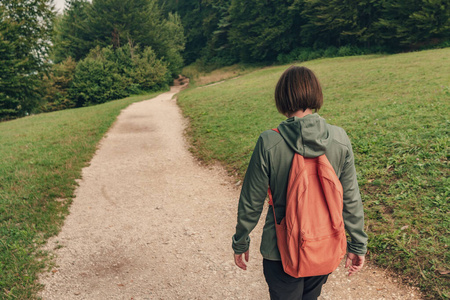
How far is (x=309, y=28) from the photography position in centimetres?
3894

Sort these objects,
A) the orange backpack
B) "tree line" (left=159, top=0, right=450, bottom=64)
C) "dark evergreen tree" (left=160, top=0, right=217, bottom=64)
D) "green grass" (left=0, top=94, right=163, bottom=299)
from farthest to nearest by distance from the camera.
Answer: "dark evergreen tree" (left=160, top=0, right=217, bottom=64) → "tree line" (left=159, top=0, right=450, bottom=64) → "green grass" (left=0, top=94, right=163, bottom=299) → the orange backpack

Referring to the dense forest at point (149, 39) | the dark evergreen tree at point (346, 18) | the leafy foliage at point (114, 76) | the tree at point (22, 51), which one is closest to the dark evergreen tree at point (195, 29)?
the dense forest at point (149, 39)

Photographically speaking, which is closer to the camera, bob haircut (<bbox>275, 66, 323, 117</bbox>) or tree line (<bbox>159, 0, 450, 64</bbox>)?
bob haircut (<bbox>275, 66, 323, 117</bbox>)

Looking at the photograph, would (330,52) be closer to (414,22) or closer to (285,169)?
(414,22)

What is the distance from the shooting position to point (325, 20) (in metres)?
34.9

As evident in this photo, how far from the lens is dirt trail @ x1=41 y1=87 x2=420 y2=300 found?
13.5 feet

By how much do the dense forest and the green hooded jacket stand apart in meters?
→ 30.8

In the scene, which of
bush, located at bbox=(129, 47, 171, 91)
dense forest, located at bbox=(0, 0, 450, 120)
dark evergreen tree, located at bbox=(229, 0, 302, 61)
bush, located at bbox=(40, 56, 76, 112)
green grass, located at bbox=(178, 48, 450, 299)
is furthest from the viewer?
dark evergreen tree, located at bbox=(229, 0, 302, 61)

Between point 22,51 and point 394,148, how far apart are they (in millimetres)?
32197

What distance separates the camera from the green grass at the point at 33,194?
452 centimetres

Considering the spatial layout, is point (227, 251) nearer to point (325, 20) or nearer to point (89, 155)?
point (89, 155)

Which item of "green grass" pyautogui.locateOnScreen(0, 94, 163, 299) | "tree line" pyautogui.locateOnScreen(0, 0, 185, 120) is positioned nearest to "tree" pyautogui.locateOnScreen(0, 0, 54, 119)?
"tree line" pyautogui.locateOnScreen(0, 0, 185, 120)

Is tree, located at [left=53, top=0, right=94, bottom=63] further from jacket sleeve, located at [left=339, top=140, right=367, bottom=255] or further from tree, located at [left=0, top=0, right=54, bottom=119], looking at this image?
jacket sleeve, located at [left=339, top=140, right=367, bottom=255]

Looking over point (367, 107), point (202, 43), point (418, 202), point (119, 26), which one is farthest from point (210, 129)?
point (202, 43)
